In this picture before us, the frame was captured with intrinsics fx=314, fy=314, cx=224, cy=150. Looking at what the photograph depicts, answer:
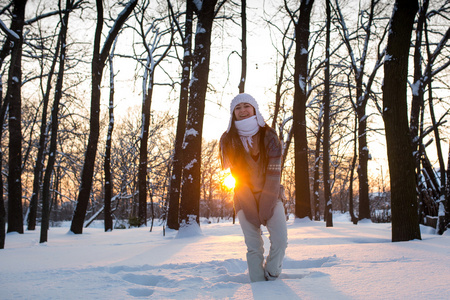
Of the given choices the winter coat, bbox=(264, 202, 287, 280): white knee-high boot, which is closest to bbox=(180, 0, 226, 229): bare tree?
the winter coat

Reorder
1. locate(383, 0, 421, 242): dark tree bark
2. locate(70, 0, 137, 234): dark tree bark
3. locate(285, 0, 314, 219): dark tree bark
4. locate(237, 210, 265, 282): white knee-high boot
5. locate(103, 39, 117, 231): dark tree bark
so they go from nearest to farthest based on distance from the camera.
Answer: locate(237, 210, 265, 282): white knee-high boot → locate(383, 0, 421, 242): dark tree bark → locate(70, 0, 137, 234): dark tree bark → locate(285, 0, 314, 219): dark tree bark → locate(103, 39, 117, 231): dark tree bark

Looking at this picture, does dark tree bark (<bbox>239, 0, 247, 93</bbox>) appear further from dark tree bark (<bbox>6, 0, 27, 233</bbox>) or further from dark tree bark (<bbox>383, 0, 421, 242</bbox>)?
dark tree bark (<bbox>6, 0, 27, 233</bbox>)

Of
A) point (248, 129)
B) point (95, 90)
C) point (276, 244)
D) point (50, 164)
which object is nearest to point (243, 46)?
point (95, 90)

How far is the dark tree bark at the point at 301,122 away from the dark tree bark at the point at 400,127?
552cm

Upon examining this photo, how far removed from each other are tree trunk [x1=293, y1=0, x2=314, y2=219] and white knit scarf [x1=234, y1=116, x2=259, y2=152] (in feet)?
25.8

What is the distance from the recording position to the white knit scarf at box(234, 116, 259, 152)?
296 cm

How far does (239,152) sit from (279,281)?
1170 mm

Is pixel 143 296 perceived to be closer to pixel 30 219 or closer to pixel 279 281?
pixel 279 281

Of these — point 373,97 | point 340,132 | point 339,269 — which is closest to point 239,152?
point 339,269

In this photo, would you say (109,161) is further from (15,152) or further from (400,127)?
(400,127)

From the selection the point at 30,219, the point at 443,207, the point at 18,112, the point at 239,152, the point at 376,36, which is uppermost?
the point at 376,36

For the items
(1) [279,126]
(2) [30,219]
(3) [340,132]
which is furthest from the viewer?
(3) [340,132]

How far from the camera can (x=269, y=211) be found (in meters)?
2.79

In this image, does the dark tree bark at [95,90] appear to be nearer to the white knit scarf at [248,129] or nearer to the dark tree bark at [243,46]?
the dark tree bark at [243,46]
